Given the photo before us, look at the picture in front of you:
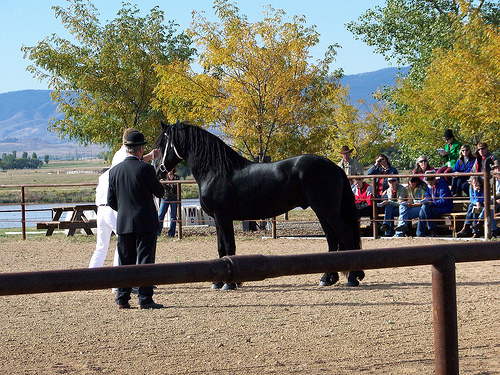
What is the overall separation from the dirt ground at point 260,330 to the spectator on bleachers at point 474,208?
3.19 m

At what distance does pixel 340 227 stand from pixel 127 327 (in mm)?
2946

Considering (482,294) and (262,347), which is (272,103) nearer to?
(482,294)

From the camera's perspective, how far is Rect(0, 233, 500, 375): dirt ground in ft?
13.7

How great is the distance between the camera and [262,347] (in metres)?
4.62

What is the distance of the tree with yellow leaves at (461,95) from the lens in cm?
1878

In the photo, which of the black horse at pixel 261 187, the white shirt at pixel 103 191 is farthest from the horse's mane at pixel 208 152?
the white shirt at pixel 103 191

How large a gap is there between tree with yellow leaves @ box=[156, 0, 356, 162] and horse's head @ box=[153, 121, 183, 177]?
8993mm

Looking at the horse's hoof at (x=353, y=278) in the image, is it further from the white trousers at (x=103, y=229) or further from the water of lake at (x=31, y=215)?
the water of lake at (x=31, y=215)

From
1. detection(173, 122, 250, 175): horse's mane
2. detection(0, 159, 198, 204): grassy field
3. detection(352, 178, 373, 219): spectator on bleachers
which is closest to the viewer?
detection(173, 122, 250, 175): horse's mane

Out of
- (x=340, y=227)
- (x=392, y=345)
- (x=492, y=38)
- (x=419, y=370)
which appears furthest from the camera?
(x=492, y=38)

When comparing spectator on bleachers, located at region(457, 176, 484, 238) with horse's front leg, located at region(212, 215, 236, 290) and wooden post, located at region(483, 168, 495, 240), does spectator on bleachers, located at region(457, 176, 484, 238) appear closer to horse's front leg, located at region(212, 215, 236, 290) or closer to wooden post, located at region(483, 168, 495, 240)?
wooden post, located at region(483, 168, 495, 240)

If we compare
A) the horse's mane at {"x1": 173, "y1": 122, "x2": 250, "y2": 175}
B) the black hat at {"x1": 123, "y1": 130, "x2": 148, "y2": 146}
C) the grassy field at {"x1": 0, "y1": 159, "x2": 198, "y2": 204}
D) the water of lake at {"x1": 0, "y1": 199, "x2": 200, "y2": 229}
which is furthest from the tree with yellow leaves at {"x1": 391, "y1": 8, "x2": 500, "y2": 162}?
the black hat at {"x1": 123, "y1": 130, "x2": 148, "y2": 146}

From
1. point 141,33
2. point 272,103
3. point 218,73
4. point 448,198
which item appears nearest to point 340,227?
point 448,198

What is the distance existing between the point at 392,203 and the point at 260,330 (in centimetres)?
764
